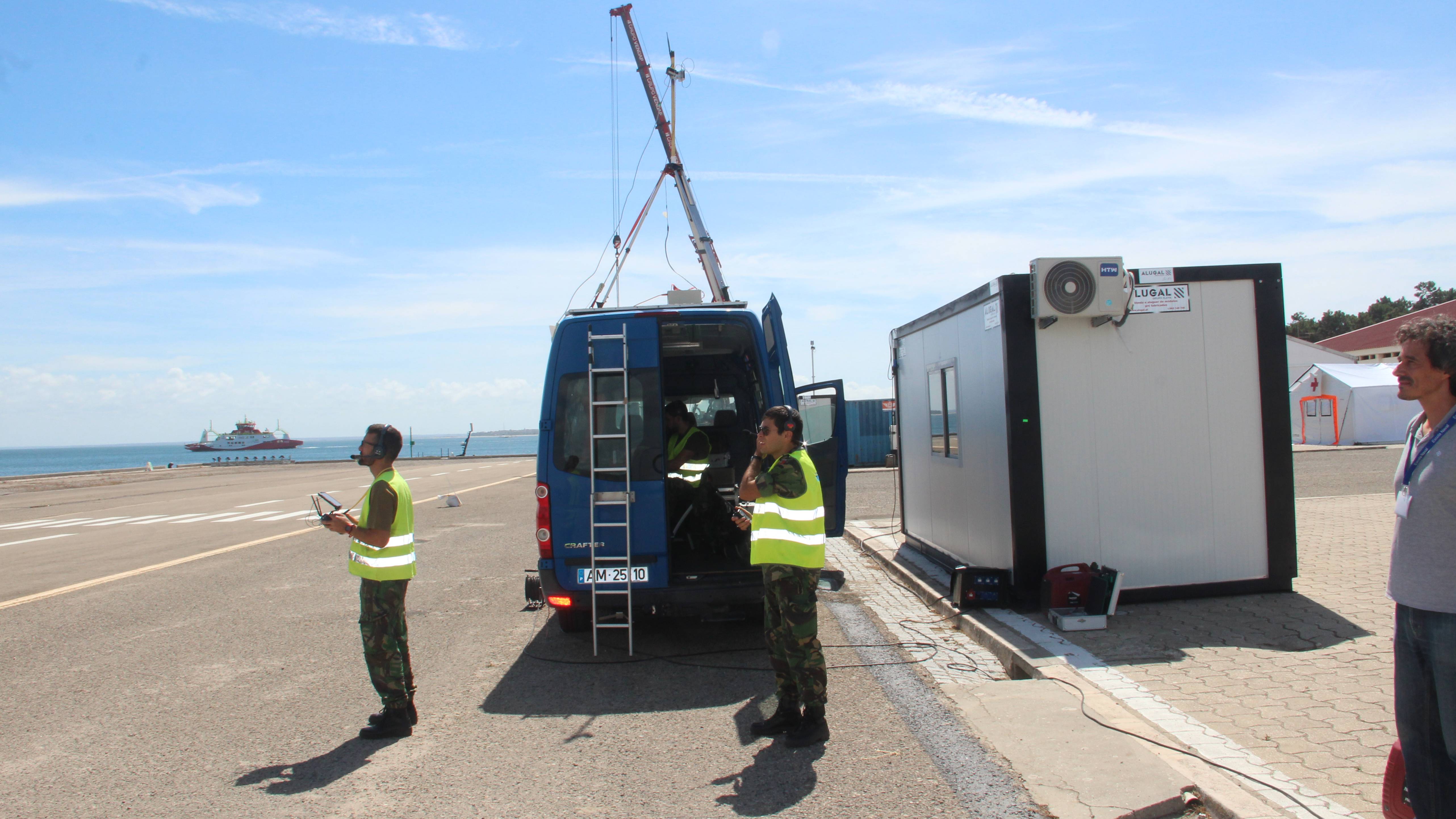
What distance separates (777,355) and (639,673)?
254 centimetres

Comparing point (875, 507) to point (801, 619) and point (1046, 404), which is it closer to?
point (1046, 404)

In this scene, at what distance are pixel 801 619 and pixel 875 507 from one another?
39.2ft

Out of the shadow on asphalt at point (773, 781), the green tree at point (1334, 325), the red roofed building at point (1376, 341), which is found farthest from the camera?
the green tree at point (1334, 325)

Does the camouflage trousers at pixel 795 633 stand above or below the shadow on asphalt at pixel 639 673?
above

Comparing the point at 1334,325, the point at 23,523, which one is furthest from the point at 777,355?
the point at 1334,325

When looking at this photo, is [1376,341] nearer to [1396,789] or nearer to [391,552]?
[1396,789]

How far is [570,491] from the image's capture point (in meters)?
6.20

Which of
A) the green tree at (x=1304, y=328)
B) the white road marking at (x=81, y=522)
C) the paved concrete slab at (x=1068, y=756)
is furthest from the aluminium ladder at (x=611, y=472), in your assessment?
the green tree at (x=1304, y=328)

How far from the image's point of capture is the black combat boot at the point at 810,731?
4504mm

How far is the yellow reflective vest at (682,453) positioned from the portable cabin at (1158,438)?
8.70 ft

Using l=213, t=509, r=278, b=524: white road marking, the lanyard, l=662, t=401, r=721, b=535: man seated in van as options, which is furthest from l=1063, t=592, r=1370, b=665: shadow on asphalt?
l=213, t=509, r=278, b=524: white road marking

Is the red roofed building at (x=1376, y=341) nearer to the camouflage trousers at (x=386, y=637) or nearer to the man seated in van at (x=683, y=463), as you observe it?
the man seated in van at (x=683, y=463)

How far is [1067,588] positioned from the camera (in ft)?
21.6

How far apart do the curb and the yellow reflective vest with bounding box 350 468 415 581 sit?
12.1 ft
